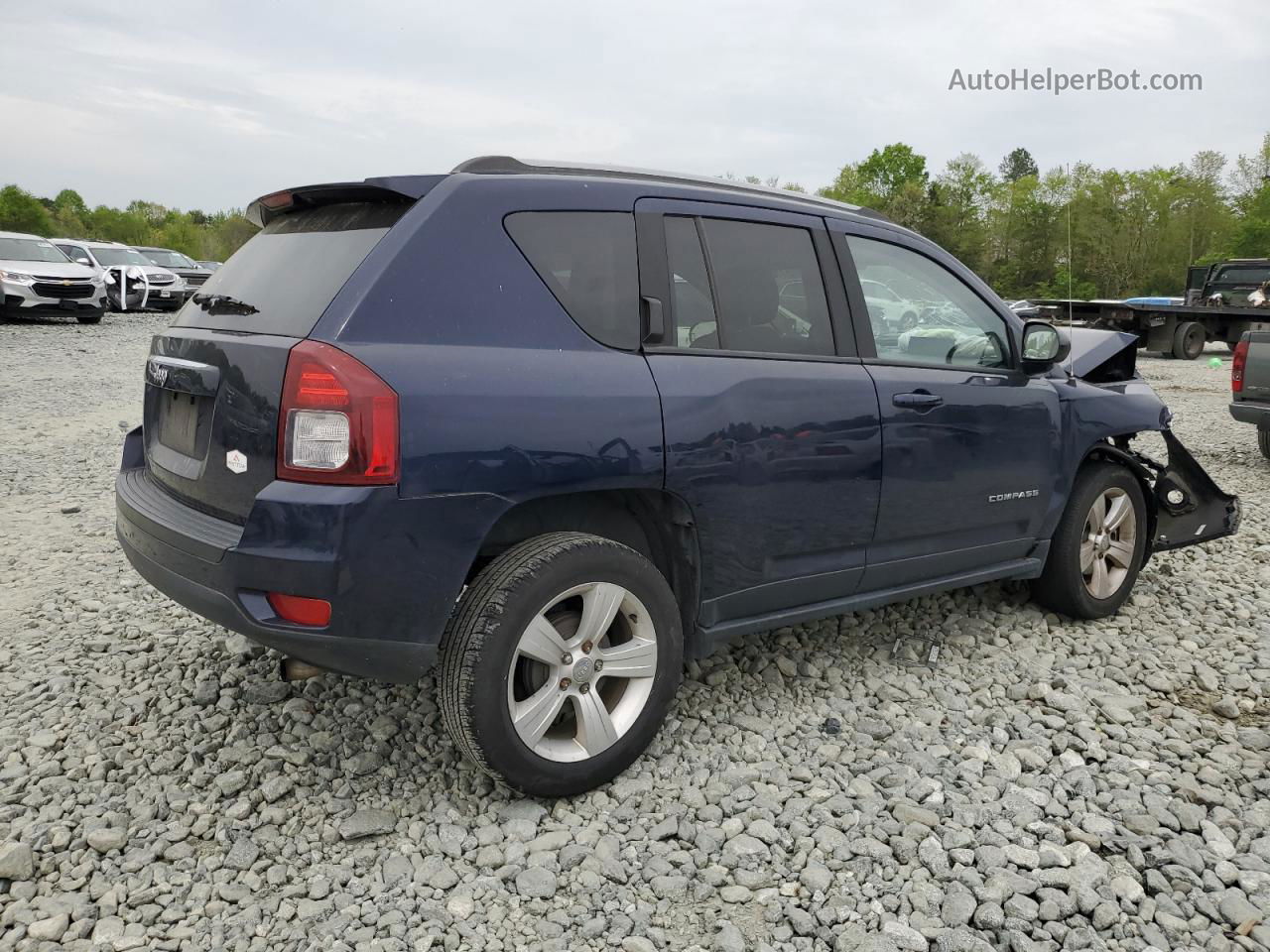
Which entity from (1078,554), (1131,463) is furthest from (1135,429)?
(1078,554)

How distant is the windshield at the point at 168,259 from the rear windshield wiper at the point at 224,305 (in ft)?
91.1

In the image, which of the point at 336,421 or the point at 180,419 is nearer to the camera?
the point at 336,421

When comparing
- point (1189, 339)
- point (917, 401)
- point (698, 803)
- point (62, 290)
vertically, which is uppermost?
point (1189, 339)

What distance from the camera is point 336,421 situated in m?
2.59

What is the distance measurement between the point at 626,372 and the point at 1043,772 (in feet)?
6.34

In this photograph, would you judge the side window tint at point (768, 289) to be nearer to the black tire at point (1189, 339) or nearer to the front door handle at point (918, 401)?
the front door handle at point (918, 401)

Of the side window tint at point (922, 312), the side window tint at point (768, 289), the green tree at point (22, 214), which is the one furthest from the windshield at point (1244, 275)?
the green tree at point (22, 214)

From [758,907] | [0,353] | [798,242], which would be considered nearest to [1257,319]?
[798,242]

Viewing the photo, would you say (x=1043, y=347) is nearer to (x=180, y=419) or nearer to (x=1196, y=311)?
(x=180, y=419)

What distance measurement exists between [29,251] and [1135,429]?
73.1ft

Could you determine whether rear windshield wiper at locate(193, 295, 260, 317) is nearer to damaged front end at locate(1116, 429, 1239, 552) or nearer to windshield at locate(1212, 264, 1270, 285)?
damaged front end at locate(1116, 429, 1239, 552)

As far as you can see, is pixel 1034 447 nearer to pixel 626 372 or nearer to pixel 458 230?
pixel 626 372

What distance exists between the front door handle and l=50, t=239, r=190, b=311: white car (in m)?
25.3

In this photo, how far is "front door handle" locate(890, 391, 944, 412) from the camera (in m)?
3.68
